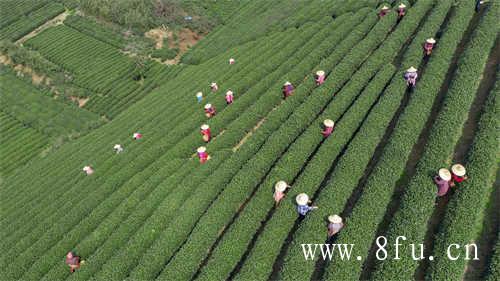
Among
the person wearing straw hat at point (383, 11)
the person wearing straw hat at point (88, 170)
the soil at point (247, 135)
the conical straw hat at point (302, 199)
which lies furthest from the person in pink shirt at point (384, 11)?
the person wearing straw hat at point (88, 170)

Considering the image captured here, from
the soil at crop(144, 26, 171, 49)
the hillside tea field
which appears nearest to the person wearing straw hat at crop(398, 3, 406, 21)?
the hillside tea field

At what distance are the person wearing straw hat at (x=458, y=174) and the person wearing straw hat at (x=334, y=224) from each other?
16.0ft

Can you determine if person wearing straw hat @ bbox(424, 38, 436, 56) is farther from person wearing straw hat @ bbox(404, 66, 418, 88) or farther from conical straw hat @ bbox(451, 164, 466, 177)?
conical straw hat @ bbox(451, 164, 466, 177)

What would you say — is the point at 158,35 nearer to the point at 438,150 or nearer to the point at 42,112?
the point at 42,112

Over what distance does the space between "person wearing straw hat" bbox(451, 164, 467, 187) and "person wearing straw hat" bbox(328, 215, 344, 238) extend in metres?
4.86

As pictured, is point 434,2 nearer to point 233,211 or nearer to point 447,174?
point 447,174

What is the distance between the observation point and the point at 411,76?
17.9 metres

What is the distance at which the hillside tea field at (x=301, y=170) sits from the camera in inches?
472

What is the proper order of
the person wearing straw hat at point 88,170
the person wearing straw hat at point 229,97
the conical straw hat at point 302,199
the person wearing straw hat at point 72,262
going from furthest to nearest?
the person wearing straw hat at point 229,97 < the person wearing straw hat at point 88,170 < the person wearing straw hat at point 72,262 < the conical straw hat at point 302,199

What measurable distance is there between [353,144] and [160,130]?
14.1m

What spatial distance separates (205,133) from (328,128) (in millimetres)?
7543

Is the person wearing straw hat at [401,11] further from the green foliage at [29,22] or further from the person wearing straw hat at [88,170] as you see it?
the green foliage at [29,22]

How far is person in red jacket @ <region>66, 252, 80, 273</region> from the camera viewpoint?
14.3 m

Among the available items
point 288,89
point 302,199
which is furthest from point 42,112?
point 302,199
